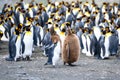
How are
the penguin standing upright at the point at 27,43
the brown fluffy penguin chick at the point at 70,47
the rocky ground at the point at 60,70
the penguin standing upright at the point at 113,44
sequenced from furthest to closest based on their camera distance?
the penguin standing upright at the point at 113,44, the penguin standing upright at the point at 27,43, the brown fluffy penguin chick at the point at 70,47, the rocky ground at the point at 60,70

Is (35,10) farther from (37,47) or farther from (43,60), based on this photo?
(43,60)

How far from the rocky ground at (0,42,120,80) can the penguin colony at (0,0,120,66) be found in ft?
1.39

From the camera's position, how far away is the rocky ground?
1066cm

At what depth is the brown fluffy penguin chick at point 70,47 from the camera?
1225 cm

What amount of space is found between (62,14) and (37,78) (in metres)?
10.7

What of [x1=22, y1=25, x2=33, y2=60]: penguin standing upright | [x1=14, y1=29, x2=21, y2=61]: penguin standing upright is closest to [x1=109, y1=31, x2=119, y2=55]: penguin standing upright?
[x1=22, y1=25, x2=33, y2=60]: penguin standing upright

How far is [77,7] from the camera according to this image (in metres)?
23.0

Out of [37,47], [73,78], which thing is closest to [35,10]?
[37,47]

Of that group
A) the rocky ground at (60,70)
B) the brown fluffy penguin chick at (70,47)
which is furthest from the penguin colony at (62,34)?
the rocky ground at (60,70)

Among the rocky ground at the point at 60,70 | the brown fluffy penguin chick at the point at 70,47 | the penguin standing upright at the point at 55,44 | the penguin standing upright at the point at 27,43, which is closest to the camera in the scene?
the rocky ground at the point at 60,70

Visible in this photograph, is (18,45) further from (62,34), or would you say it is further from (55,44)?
(55,44)

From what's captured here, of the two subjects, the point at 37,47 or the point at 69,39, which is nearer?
the point at 69,39

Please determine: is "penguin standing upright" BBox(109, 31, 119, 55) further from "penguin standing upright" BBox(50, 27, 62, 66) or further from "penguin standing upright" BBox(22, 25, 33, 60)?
"penguin standing upright" BBox(50, 27, 62, 66)

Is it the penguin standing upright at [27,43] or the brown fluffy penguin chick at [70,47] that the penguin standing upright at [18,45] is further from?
the brown fluffy penguin chick at [70,47]
